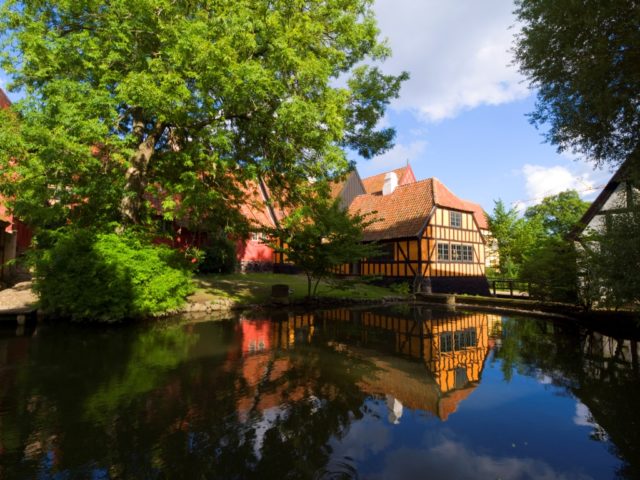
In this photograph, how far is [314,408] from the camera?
4.69 m

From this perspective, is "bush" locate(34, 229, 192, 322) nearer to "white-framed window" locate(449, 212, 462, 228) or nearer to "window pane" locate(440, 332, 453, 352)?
"window pane" locate(440, 332, 453, 352)

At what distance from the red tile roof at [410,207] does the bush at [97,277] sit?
14.2 meters

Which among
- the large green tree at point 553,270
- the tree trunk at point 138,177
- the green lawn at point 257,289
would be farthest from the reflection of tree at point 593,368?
the tree trunk at point 138,177

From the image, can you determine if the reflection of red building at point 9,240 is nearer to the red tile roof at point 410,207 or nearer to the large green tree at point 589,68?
the red tile roof at point 410,207

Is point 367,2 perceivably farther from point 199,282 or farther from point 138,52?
point 199,282

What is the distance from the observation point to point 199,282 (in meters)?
18.1

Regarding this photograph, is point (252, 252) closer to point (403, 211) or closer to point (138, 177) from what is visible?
point (403, 211)

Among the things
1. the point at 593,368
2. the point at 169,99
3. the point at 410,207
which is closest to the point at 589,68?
the point at 593,368

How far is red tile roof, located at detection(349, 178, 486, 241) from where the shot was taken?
2180cm

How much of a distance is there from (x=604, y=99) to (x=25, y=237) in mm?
24781

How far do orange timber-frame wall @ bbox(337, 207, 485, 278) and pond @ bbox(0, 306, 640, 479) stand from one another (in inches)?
480

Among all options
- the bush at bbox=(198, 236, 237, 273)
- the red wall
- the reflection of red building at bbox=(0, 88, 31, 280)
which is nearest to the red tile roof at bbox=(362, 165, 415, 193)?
the red wall

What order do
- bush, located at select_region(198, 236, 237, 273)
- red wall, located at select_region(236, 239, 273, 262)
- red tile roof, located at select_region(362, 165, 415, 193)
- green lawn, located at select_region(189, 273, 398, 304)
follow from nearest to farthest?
green lawn, located at select_region(189, 273, 398, 304) < bush, located at select_region(198, 236, 237, 273) < red wall, located at select_region(236, 239, 273, 262) < red tile roof, located at select_region(362, 165, 415, 193)

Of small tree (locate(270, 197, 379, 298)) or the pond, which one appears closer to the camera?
the pond
